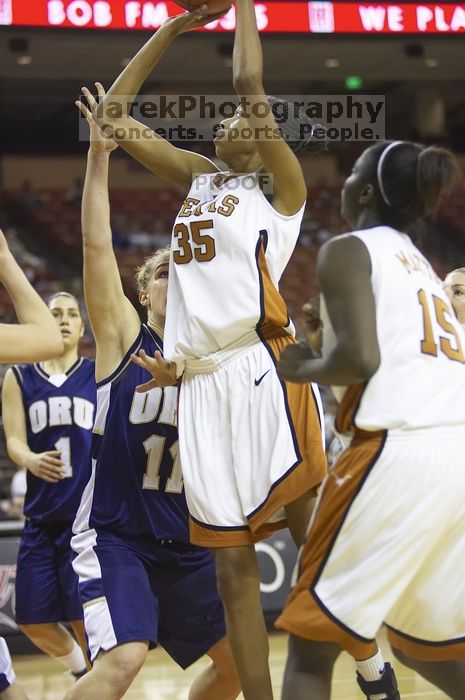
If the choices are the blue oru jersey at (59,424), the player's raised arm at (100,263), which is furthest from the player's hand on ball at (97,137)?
the blue oru jersey at (59,424)

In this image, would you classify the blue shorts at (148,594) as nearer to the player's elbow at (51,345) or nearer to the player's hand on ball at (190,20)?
the player's elbow at (51,345)

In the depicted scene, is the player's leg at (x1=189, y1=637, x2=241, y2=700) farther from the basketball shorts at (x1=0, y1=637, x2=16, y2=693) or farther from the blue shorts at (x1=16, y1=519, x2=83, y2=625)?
the blue shorts at (x1=16, y1=519, x2=83, y2=625)

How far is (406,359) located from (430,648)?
745 millimetres

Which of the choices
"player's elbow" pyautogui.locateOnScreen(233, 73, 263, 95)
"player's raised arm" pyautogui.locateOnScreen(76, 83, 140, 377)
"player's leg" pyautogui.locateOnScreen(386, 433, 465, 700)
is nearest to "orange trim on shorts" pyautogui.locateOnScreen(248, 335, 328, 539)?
"player's leg" pyautogui.locateOnScreen(386, 433, 465, 700)

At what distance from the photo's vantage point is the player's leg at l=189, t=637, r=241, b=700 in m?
3.56

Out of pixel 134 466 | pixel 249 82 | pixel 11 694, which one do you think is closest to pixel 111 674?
pixel 11 694

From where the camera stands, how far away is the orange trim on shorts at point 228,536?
309 cm

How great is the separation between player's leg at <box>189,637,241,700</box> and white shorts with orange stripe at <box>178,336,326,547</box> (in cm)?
62

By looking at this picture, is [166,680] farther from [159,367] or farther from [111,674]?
[159,367]

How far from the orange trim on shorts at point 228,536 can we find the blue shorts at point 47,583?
2.09 meters

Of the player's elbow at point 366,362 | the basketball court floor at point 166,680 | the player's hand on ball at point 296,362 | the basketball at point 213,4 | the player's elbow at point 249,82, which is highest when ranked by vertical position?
the basketball at point 213,4

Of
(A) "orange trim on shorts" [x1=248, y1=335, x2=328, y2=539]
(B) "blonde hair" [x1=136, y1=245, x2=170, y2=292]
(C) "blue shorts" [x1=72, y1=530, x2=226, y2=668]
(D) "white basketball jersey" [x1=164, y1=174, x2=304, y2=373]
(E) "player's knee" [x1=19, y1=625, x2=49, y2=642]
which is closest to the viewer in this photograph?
(A) "orange trim on shorts" [x1=248, y1=335, x2=328, y2=539]

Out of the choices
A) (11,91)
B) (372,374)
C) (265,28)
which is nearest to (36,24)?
(265,28)

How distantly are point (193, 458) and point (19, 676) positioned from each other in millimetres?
3302
